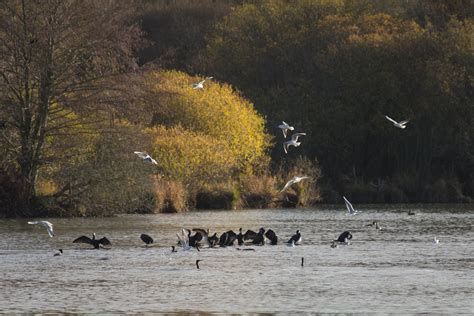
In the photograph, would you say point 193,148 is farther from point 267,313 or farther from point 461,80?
point 267,313

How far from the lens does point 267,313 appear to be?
2194 cm

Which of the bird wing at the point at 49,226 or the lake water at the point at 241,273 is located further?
the bird wing at the point at 49,226

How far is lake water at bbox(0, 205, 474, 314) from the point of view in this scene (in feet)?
75.4

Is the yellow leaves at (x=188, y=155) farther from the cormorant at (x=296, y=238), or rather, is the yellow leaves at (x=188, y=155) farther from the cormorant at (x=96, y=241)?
the cormorant at (x=96, y=241)

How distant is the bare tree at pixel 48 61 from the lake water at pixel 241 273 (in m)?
6.26

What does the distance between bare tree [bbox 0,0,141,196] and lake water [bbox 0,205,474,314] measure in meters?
6.26

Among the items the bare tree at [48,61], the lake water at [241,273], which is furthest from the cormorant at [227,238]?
the bare tree at [48,61]

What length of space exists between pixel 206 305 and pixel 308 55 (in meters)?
51.8

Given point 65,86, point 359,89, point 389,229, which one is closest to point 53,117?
point 65,86

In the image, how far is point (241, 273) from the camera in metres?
28.0

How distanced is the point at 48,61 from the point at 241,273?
21.8 meters

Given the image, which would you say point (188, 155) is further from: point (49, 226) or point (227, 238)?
point (49, 226)

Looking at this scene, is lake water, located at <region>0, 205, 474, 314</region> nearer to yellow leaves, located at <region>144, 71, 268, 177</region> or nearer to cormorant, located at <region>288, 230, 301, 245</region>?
cormorant, located at <region>288, 230, 301, 245</region>

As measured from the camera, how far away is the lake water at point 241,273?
23.0m
